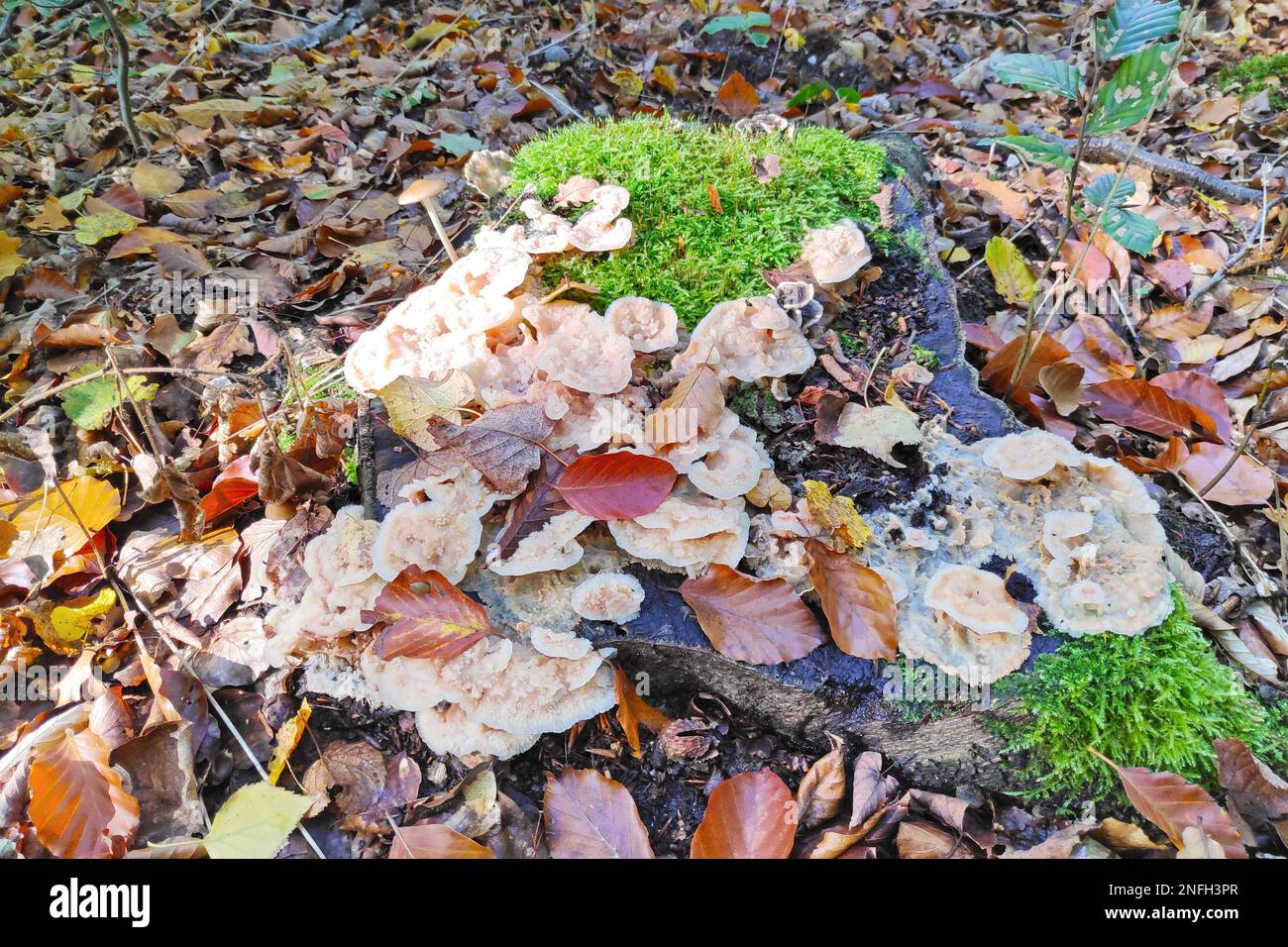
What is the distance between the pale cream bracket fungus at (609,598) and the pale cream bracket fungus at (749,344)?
36.2 inches

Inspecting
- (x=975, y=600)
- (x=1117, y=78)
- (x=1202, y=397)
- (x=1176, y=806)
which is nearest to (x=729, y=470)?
(x=975, y=600)

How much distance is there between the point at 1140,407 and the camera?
3590mm

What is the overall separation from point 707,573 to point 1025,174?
4642 mm

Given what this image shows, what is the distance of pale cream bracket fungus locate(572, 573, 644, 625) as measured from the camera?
256 cm

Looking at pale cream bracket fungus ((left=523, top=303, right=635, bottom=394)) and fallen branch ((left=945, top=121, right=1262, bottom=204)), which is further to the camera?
fallen branch ((left=945, top=121, right=1262, bottom=204))

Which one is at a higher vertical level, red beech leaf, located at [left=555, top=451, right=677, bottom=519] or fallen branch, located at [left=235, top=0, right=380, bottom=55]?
fallen branch, located at [left=235, top=0, right=380, bottom=55]

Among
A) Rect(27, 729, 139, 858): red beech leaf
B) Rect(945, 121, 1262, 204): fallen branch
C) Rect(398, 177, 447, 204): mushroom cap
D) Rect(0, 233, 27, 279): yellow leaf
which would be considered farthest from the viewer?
Rect(945, 121, 1262, 204): fallen branch

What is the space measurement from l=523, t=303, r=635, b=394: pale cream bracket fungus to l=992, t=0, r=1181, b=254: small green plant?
60.7 inches

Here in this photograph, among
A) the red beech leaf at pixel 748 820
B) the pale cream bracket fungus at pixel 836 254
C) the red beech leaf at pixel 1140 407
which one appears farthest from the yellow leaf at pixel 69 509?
the red beech leaf at pixel 1140 407

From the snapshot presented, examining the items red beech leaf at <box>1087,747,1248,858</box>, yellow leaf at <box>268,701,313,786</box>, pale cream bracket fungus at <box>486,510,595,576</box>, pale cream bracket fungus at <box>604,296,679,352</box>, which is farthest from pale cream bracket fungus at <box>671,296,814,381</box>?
yellow leaf at <box>268,701,313,786</box>

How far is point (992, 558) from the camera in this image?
2.70 metres

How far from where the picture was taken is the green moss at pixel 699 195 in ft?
11.6

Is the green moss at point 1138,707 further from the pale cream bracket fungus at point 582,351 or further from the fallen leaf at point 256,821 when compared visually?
Answer: the fallen leaf at point 256,821

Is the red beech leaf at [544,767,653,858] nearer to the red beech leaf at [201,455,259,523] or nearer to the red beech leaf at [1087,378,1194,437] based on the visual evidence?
the red beech leaf at [201,455,259,523]
